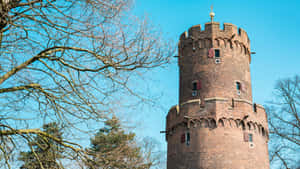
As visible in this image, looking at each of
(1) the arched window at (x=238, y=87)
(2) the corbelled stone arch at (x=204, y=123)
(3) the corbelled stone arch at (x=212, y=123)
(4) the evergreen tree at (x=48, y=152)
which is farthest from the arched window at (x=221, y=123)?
(4) the evergreen tree at (x=48, y=152)

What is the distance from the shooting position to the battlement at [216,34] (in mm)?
24234

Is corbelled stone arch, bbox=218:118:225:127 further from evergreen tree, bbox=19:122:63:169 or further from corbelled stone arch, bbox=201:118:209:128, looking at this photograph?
evergreen tree, bbox=19:122:63:169

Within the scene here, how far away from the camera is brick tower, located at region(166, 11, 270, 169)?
2067 centimetres

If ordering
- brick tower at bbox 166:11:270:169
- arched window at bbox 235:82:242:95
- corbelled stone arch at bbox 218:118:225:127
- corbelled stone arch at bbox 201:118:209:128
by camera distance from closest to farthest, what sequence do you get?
brick tower at bbox 166:11:270:169 → corbelled stone arch at bbox 218:118:225:127 → corbelled stone arch at bbox 201:118:209:128 → arched window at bbox 235:82:242:95

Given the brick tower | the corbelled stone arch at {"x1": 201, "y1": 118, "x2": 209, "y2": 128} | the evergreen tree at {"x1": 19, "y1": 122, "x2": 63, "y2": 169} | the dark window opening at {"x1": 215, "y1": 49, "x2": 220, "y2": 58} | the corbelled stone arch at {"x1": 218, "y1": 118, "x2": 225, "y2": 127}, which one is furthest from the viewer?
the dark window opening at {"x1": 215, "y1": 49, "x2": 220, "y2": 58}

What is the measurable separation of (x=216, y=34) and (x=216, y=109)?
600cm

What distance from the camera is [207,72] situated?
23.2 metres

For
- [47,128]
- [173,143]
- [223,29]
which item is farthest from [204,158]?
[47,128]

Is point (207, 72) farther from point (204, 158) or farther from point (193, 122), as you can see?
point (204, 158)

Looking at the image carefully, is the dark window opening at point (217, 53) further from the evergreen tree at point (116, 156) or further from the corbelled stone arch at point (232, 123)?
the evergreen tree at point (116, 156)

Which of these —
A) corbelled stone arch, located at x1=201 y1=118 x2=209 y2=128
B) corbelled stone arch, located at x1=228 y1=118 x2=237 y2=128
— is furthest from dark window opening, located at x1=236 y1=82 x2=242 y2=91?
corbelled stone arch, located at x1=201 y1=118 x2=209 y2=128

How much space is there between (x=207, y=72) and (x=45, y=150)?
16.4 metres

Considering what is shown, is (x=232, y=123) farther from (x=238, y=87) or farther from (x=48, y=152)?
(x=48, y=152)

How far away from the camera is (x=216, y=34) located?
24.3 meters
